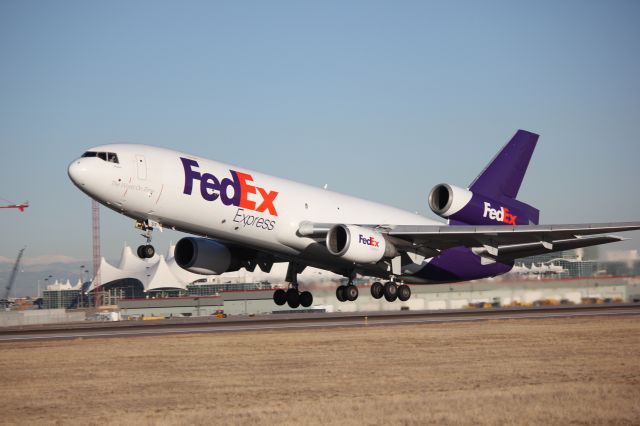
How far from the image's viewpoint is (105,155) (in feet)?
97.7

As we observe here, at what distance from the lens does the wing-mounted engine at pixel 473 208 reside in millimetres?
38131

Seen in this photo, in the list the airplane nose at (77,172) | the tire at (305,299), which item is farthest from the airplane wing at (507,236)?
the airplane nose at (77,172)

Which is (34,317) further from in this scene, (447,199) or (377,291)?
(447,199)

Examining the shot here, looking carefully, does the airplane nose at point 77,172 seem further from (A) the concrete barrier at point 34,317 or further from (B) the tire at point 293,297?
(A) the concrete barrier at point 34,317

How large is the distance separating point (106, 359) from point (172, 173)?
8.07 m

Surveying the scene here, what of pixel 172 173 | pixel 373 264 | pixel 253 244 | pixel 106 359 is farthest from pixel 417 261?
pixel 106 359

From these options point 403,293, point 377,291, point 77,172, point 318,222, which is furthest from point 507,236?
point 77,172

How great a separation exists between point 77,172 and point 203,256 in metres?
10.0

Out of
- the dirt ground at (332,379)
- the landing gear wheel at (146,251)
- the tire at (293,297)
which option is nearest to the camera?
the dirt ground at (332,379)

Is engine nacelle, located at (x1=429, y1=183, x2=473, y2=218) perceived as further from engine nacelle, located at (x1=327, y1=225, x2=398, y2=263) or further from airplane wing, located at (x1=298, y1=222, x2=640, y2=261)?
engine nacelle, located at (x1=327, y1=225, x2=398, y2=263)

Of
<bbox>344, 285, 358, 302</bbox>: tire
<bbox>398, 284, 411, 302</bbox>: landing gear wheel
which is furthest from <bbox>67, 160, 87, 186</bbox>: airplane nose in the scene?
<bbox>398, 284, 411, 302</bbox>: landing gear wheel

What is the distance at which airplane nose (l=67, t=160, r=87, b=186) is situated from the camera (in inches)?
1141

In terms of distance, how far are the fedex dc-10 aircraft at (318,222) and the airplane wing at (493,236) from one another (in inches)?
1.9

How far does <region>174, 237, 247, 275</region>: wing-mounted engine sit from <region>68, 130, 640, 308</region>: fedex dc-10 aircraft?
54 millimetres
